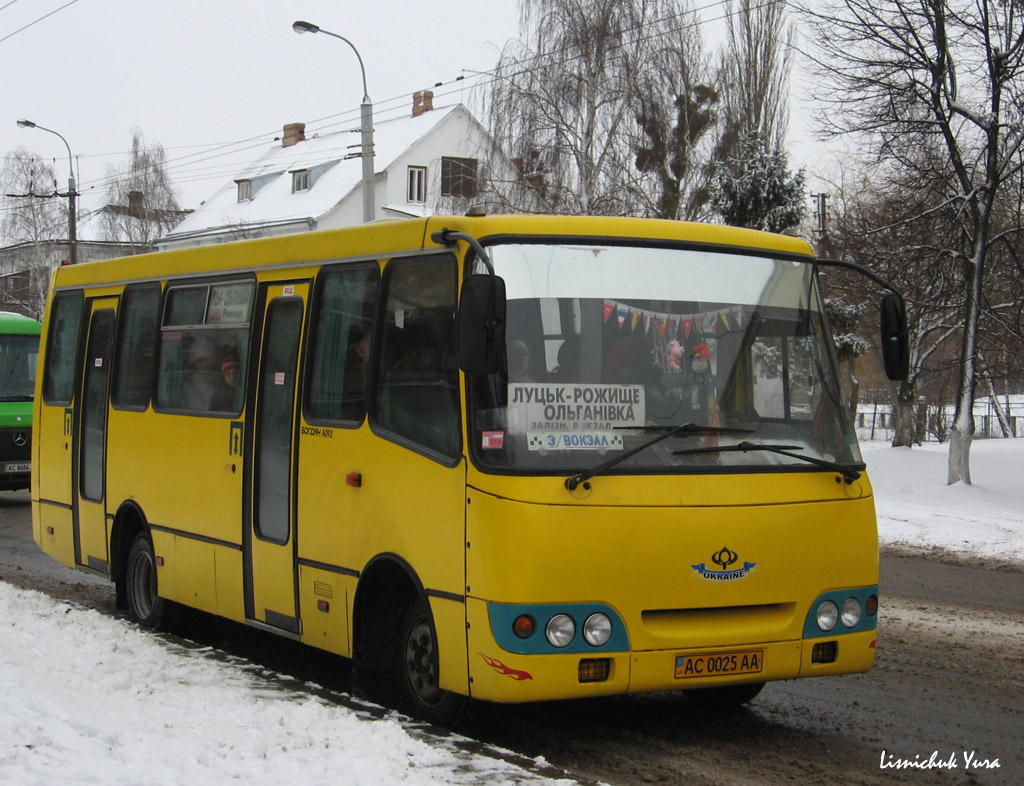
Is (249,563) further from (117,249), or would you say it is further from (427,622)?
(117,249)

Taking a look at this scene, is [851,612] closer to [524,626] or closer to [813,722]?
[813,722]

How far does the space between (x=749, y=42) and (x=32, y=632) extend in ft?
108

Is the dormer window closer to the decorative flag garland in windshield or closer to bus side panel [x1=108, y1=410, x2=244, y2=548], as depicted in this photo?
bus side panel [x1=108, y1=410, x2=244, y2=548]

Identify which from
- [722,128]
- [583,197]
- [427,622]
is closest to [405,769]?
[427,622]

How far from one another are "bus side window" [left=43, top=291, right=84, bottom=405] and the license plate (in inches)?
269

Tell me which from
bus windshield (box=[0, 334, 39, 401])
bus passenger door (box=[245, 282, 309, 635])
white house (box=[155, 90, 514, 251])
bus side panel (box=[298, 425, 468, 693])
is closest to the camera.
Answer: bus side panel (box=[298, 425, 468, 693])

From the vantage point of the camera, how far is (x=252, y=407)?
8.27 meters

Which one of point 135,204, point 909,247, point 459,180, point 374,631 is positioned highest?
point 135,204

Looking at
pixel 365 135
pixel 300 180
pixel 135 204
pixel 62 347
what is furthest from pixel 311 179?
pixel 62 347

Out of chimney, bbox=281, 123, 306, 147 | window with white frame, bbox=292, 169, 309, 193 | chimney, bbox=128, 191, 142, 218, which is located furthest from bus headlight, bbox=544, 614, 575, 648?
chimney, bbox=128, 191, 142, 218

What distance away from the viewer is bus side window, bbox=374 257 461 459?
6.41 m

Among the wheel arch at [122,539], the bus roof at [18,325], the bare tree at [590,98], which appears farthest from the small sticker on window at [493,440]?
the bare tree at [590,98]

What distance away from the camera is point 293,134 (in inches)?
2458

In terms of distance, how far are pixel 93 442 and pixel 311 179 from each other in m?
47.3
